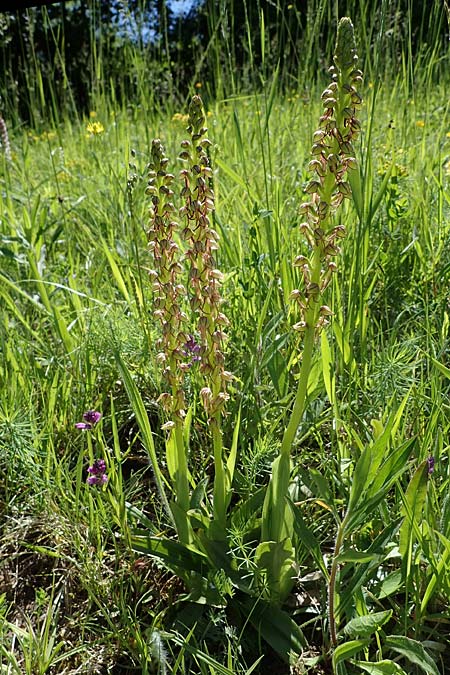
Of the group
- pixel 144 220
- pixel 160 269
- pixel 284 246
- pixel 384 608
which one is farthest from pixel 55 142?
pixel 384 608

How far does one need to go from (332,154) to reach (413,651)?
88 cm

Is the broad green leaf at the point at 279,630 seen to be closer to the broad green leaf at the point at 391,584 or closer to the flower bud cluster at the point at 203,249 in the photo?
the broad green leaf at the point at 391,584

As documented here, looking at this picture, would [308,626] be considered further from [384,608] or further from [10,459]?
[10,459]

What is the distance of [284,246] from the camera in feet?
6.10

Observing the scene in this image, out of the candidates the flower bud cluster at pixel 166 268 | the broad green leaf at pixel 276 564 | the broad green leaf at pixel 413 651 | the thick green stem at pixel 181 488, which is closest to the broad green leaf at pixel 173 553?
the thick green stem at pixel 181 488

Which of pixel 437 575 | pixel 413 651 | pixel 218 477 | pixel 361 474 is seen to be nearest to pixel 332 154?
pixel 361 474

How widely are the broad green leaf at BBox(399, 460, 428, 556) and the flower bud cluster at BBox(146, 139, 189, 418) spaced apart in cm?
46

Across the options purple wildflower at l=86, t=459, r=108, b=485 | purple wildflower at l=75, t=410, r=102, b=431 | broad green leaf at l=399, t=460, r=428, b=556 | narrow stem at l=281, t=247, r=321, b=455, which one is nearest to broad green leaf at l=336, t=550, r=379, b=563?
broad green leaf at l=399, t=460, r=428, b=556

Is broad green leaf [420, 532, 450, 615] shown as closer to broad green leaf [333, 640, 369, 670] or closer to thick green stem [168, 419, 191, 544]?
broad green leaf [333, 640, 369, 670]

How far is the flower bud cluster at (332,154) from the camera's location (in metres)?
0.97

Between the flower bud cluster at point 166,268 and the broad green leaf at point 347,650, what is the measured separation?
20.3 inches

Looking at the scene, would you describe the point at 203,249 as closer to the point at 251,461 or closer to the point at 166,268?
the point at 166,268

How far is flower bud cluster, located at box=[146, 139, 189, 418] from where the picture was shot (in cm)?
110

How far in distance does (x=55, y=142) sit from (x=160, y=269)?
15.1 ft
